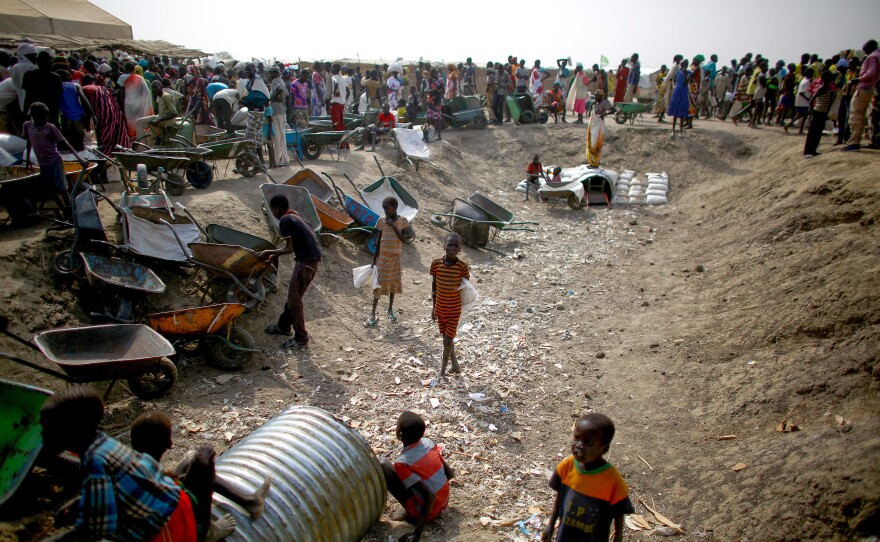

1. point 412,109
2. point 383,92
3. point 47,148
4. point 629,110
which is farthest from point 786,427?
point 383,92

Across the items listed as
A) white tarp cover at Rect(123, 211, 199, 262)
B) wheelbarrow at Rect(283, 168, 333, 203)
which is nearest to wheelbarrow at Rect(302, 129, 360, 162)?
wheelbarrow at Rect(283, 168, 333, 203)

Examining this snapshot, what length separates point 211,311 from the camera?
535 centimetres

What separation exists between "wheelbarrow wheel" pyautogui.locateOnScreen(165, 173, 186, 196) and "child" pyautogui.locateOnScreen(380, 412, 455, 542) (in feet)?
21.1

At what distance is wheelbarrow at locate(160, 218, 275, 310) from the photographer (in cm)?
607

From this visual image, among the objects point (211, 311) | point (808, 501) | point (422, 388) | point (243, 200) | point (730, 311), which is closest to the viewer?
point (808, 501)

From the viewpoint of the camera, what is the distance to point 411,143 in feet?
45.3

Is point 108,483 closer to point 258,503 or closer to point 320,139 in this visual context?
point 258,503

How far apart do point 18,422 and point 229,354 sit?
2206 millimetres

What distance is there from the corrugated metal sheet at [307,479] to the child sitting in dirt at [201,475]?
0.13 m

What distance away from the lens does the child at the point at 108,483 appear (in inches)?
82.4

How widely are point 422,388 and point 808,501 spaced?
3.40 metres

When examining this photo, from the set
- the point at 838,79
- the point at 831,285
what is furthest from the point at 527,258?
the point at 838,79

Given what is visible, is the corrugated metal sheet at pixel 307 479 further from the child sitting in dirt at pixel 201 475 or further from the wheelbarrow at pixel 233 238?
the wheelbarrow at pixel 233 238

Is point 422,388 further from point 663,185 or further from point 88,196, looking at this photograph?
point 663,185
